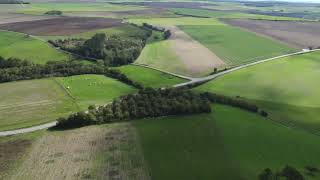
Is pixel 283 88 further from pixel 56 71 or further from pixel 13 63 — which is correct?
pixel 13 63

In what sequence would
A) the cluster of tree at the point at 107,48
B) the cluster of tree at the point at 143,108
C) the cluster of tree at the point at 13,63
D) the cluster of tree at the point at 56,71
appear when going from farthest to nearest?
the cluster of tree at the point at 107,48, the cluster of tree at the point at 13,63, the cluster of tree at the point at 56,71, the cluster of tree at the point at 143,108

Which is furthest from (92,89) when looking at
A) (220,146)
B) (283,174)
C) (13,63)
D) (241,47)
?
(241,47)

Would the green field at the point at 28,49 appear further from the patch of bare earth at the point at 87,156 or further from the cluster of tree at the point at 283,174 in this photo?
the cluster of tree at the point at 283,174

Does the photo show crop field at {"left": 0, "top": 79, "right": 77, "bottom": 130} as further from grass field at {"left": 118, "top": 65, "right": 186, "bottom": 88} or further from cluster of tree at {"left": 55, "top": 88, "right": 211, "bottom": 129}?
grass field at {"left": 118, "top": 65, "right": 186, "bottom": 88}

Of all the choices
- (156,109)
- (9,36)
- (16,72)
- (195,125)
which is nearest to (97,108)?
(156,109)

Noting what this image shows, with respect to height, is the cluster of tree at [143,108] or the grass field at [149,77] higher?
the cluster of tree at [143,108]

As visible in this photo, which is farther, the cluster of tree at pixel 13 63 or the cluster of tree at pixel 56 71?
the cluster of tree at pixel 13 63

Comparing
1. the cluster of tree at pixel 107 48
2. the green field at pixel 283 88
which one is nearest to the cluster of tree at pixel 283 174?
the green field at pixel 283 88
